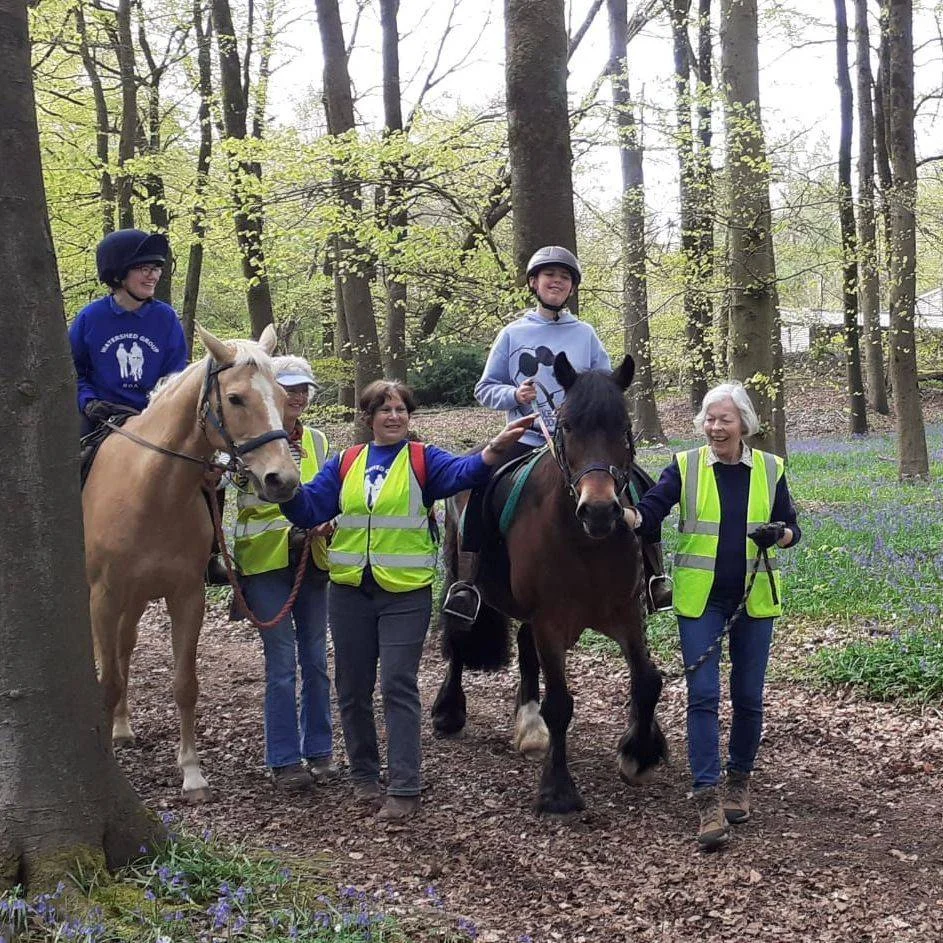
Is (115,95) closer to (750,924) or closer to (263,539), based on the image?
(263,539)

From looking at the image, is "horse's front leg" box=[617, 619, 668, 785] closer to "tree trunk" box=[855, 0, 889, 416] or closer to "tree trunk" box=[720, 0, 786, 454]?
"tree trunk" box=[720, 0, 786, 454]

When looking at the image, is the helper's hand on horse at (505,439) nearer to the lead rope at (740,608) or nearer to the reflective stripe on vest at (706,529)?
the reflective stripe on vest at (706,529)

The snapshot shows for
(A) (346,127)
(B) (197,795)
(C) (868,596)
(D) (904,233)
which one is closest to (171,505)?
(B) (197,795)

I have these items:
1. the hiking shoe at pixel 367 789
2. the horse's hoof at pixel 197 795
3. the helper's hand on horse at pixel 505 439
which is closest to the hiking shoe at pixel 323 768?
the hiking shoe at pixel 367 789

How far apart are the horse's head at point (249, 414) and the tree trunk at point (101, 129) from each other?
1299 cm

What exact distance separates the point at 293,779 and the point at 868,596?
16.5ft

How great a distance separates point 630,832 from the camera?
5156mm

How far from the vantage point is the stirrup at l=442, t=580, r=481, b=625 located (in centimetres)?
602

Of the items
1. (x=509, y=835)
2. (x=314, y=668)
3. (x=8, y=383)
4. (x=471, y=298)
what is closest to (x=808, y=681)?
(x=509, y=835)

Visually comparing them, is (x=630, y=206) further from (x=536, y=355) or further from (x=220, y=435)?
(x=220, y=435)

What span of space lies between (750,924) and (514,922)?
0.94 m

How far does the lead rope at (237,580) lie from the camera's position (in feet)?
19.3

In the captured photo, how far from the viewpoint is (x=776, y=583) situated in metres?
5.14

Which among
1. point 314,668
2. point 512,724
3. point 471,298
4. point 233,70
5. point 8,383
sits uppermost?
point 233,70
